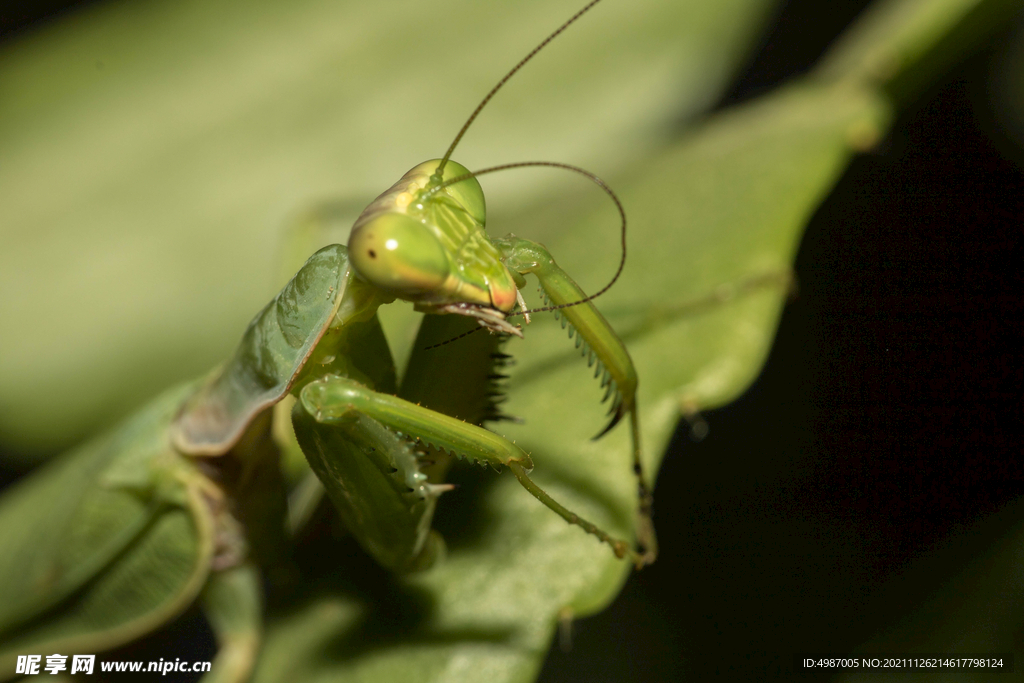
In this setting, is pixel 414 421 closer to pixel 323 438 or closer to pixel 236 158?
pixel 323 438

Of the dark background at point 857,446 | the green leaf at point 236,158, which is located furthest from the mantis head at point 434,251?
the green leaf at point 236,158

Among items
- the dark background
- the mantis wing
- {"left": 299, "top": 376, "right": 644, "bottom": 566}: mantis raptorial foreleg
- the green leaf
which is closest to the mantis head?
{"left": 299, "top": 376, "right": 644, "bottom": 566}: mantis raptorial foreleg

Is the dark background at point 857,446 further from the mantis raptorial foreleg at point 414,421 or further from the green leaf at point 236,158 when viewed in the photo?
the green leaf at point 236,158

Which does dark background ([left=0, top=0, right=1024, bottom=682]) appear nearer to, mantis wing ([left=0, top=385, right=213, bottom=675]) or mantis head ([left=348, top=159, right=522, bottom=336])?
mantis wing ([left=0, top=385, right=213, bottom=675])

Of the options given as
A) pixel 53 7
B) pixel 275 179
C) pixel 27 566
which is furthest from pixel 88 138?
pixel 27 566

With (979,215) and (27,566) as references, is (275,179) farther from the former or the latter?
(979,215)

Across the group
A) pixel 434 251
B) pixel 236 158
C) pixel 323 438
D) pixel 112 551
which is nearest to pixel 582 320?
pixel 434 251
